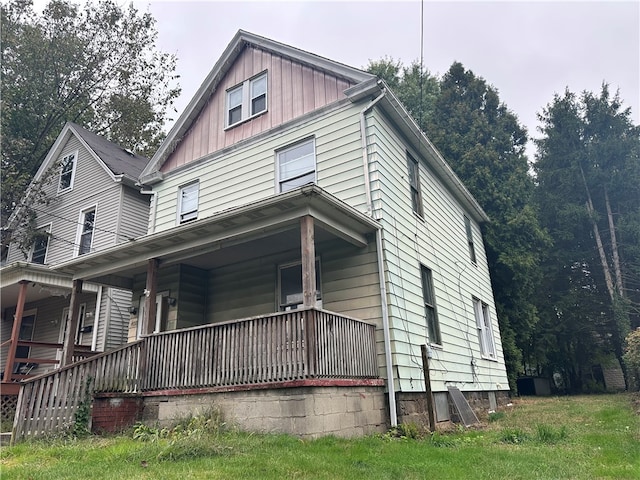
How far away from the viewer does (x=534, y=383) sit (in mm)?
24047

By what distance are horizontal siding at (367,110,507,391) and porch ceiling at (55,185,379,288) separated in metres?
1.10

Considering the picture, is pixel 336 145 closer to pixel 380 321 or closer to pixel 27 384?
pixel 380 321

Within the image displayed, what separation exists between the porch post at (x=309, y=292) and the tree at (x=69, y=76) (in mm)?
16787

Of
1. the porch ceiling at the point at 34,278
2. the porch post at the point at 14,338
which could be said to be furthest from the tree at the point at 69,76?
the porch post at the point at 14,338

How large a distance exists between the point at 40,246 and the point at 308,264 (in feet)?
48.8

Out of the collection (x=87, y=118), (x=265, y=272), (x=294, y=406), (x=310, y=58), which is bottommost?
(x=294, y=406)

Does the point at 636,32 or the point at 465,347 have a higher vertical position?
the point at 636,32

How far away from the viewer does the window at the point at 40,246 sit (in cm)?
1672

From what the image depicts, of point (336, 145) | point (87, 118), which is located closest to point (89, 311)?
point (336, 145)

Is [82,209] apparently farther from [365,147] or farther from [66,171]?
[365,147]

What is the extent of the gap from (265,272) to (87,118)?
20.0 m

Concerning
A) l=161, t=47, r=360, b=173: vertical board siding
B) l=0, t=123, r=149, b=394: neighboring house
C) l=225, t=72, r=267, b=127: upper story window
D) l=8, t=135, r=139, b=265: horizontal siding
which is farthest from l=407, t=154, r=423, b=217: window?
l=8, t=135, r=139, b=265: horizontal siding

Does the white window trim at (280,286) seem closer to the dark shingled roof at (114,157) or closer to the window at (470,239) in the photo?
the window at (470,239)

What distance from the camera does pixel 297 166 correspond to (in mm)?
10250
